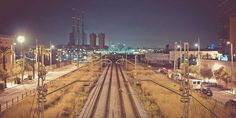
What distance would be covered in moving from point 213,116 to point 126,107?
30.1 feet

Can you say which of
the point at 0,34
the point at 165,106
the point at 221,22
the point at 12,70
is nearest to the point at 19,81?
the point at 12,70

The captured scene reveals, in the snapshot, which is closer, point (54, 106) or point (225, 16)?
point (54, 106)

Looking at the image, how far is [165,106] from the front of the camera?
3384cm

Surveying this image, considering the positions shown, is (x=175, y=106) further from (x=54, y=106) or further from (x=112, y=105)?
(x=54, y=106)

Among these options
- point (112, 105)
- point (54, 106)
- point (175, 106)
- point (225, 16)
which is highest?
point (225, 16)

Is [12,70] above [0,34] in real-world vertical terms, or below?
below

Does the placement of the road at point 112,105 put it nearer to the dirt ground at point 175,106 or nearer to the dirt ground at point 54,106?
the dirt ground at point 54,106

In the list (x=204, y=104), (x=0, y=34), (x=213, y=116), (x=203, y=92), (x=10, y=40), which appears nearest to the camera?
(x=213, y=116)

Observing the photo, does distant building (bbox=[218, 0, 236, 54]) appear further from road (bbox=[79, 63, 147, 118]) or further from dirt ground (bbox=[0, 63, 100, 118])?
dirt ground (bbox=[0, 63, 100, 118])

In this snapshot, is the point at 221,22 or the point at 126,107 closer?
the point at 126,107

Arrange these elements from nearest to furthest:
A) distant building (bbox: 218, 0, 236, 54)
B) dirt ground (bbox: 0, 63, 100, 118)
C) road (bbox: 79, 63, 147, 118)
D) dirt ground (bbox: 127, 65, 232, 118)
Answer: dirt ground (bbox: 0, 63, 100, 118), dirt ground (bbox: 127, 65, 232, 118), road (bbox: 79, 63, 147, 118), distant building (bbox: 218, 0, 236, 54)

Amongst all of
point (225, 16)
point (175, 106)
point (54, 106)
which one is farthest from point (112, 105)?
point (225, 16)

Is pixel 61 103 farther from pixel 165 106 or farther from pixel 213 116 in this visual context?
pixel 213 116

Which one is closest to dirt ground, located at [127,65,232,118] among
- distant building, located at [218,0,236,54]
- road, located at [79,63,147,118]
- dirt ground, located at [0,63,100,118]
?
road, located at [79,63,147,118]
